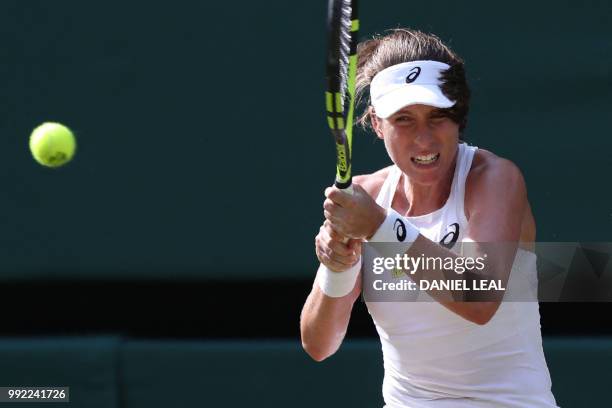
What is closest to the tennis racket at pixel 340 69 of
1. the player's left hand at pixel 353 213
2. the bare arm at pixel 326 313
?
the player's left hand at pixel 353 213

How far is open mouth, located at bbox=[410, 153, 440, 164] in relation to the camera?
2238 mm

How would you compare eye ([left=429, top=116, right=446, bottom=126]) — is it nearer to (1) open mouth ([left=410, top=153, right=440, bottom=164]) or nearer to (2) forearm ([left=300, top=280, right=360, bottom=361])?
(1) open mouth ([left=410, top=153, right=440, bottom=164])

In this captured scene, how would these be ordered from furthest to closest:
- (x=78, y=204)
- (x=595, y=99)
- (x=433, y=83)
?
(x=78, y=204)
(x=595, y=99)
(x=433, y=83)

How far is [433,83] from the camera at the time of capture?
7.30 ft

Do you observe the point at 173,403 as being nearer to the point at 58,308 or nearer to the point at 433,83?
the point at 58,308

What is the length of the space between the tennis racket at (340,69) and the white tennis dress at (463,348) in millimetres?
300

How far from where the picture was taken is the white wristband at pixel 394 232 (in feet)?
6.84

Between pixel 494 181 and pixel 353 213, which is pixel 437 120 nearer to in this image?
pixel 494 181

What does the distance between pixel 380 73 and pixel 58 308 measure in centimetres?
181

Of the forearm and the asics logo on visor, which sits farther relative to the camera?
the forearm

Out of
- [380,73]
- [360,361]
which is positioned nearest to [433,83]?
[380,73]

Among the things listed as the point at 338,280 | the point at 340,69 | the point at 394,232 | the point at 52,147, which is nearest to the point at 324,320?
the point at 338,280

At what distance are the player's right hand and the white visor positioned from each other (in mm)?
264

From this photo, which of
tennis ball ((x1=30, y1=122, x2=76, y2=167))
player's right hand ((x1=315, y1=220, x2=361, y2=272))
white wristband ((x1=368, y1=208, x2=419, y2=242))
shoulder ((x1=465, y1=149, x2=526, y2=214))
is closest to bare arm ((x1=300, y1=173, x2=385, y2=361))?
player's right hand ((x1=315, y1=220, x2=361, y2=272))
